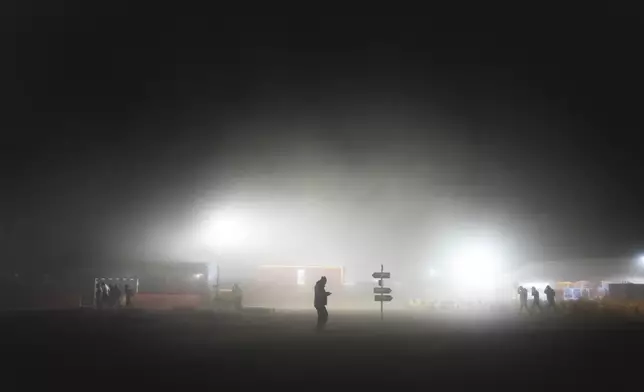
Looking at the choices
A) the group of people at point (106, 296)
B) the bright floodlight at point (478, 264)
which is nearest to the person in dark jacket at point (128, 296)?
the group of people at point (106, 296)

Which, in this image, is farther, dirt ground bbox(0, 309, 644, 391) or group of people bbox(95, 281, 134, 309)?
group of people bbox(95, 281, 134, 309)

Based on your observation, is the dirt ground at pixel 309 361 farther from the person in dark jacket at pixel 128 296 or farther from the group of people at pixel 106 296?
the person in dark jacket at pixel 128 296

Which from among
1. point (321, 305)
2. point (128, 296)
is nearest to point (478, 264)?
point (128, 296)

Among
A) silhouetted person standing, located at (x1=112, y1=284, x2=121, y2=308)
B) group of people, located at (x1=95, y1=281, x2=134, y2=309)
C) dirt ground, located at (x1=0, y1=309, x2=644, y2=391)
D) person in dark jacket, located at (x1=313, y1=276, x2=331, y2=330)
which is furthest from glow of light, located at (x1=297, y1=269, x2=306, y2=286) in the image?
dirt ground, located at (x1=0, y1=309, x2=644, y2=391)

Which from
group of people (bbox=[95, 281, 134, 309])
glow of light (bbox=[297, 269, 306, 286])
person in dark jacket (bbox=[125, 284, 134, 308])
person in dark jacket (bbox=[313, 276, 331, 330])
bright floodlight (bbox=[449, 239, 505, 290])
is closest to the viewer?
person in dark jacket (bbox=[313, 276, 331, 330])

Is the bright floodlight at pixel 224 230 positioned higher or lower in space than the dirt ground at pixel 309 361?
higher

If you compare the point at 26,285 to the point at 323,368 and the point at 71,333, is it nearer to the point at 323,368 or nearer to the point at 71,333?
the point at 71,333

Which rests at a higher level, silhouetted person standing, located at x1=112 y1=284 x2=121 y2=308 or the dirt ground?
the dirt ground

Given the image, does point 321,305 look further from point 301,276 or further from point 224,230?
point 224,230

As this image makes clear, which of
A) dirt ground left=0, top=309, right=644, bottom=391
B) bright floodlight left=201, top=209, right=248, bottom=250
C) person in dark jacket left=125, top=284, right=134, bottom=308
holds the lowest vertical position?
person in dark jacket left=125, top=284, right=134, bottom=308

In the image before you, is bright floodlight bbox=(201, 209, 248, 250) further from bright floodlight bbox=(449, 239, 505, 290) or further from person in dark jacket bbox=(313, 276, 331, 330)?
person in dark jacket bbox=(313, 276, 331, 330)

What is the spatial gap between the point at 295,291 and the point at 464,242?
1474 inches

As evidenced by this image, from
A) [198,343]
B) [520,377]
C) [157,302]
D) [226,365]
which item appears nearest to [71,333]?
[198,343]

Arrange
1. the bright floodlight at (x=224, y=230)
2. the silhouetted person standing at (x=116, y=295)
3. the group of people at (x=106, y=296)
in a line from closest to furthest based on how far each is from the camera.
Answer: the group of people at (x=106, y=296)
the silhouetted person standing at (x=116, y=295)
the bright floodlight at (x=224, y=230)
